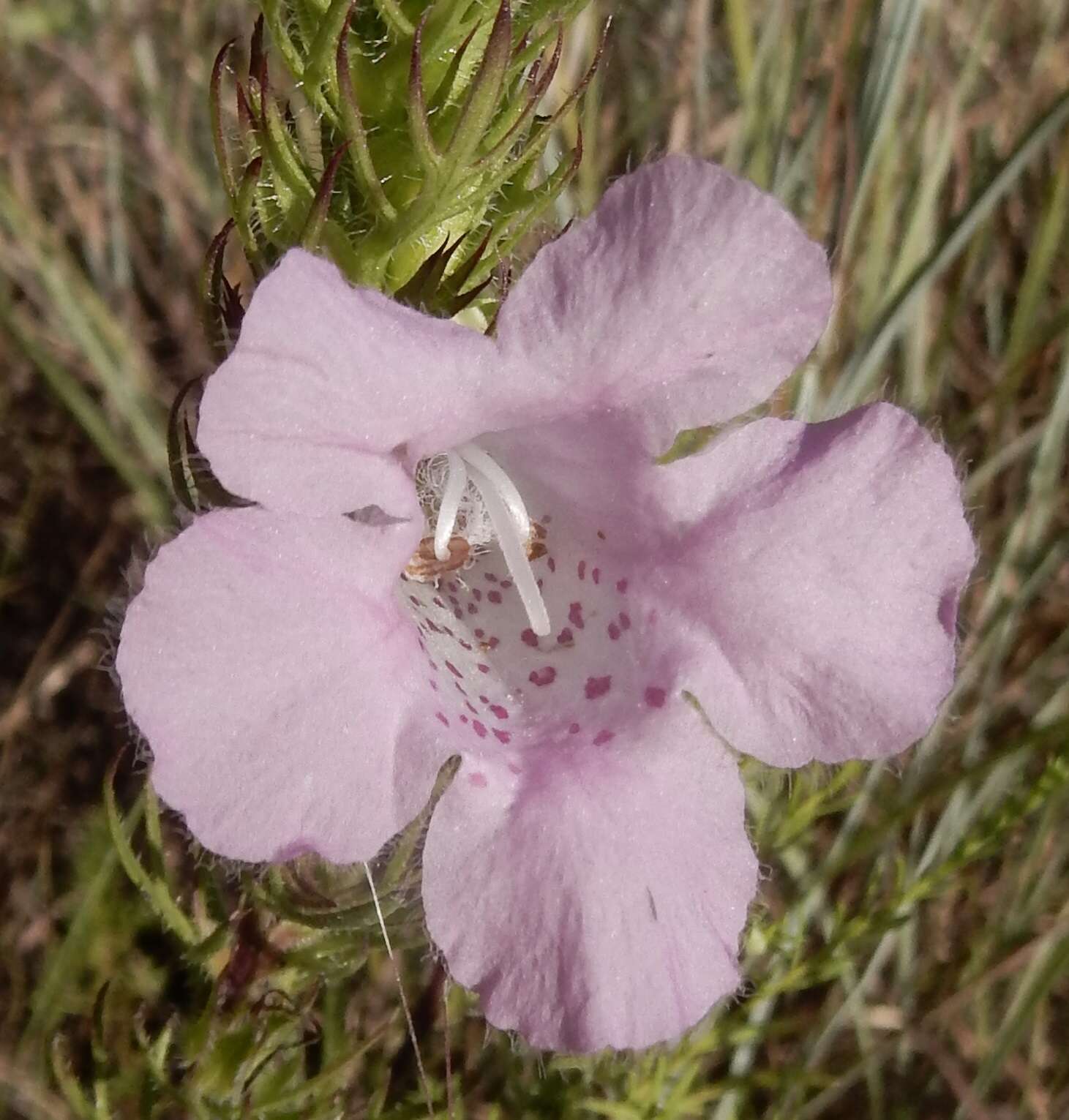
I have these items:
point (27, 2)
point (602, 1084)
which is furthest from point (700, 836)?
point (27, 2)

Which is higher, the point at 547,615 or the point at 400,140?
the point at 400,140

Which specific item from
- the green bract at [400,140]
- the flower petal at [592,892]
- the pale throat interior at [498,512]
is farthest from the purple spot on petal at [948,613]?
the green bract at [400,140]

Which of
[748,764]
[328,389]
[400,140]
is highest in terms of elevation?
[400,140]

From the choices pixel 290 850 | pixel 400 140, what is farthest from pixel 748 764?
pixel 400 140

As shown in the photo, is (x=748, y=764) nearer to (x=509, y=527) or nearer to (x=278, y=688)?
(x=509, y=527)

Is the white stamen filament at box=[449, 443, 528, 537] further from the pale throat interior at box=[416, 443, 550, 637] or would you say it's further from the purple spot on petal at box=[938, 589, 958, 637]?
the purple spot on petal at box=[938, 589, 958, 637]

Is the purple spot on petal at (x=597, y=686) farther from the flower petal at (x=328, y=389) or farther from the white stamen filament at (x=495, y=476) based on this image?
the flower petal at (x=328, y=389)

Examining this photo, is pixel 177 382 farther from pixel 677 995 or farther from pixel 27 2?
pixel 677 995

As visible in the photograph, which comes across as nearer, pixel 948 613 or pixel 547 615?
pixel 948 613
